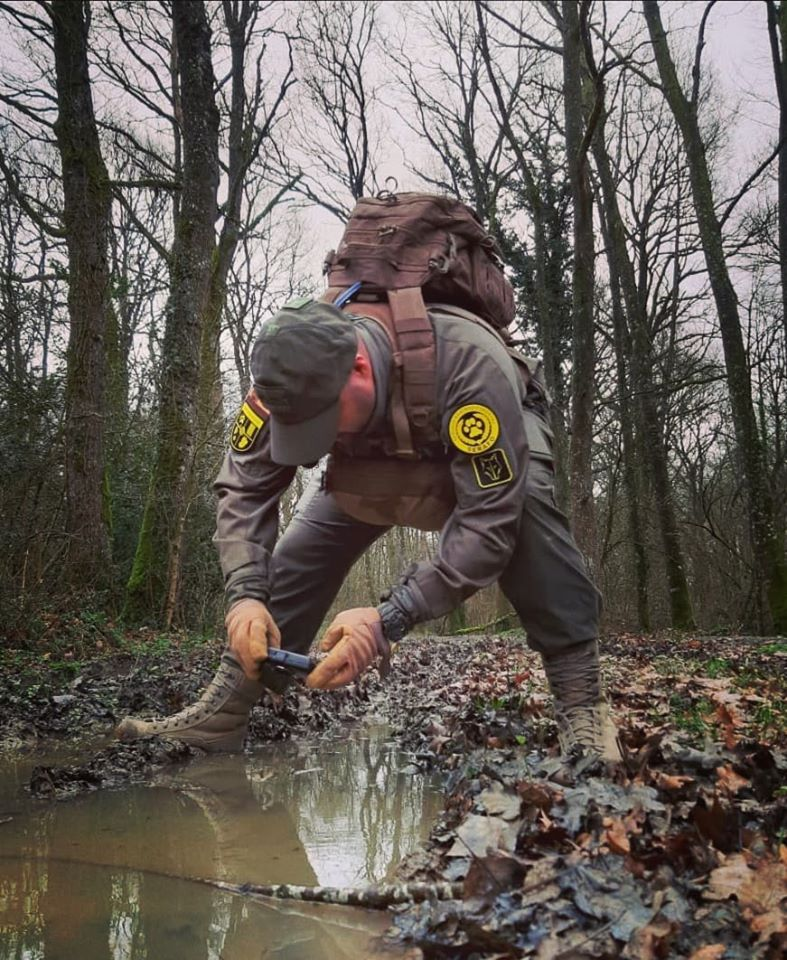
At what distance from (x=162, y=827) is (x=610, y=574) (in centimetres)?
2143

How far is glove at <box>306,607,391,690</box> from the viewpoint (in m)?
2.47

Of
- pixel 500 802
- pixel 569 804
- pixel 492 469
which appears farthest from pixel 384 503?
pixel 569 804

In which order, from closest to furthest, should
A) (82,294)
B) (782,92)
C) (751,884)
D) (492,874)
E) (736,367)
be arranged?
(751,884) < (492,874) < (82,294) < (736,367) < (782,92)

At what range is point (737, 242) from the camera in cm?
1470

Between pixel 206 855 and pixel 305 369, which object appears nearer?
pixel 206 855

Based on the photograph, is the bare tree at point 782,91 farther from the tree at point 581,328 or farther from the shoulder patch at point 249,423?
the shoulder patch at point 249,423

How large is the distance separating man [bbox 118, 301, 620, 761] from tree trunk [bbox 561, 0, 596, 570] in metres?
8.03

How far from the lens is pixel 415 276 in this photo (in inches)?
114

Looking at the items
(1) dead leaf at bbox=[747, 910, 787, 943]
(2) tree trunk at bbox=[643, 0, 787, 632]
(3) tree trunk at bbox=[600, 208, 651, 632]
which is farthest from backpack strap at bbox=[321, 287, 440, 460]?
(3) tree trunk at bbox=[600, 208, 651, 632]

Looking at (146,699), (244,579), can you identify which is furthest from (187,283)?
(244,579)

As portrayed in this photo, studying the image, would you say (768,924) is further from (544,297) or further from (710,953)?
(544,297)

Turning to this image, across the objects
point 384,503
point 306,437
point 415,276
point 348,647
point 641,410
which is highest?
point 641,410

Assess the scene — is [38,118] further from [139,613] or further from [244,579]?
[244,579]

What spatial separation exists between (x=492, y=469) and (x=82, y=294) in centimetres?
789
